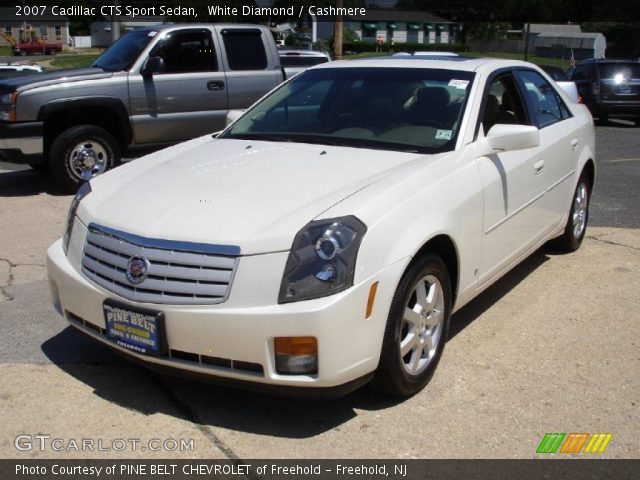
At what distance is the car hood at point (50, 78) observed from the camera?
26.4 feet

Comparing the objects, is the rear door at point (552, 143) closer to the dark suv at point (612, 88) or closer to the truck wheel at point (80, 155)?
the truck wheel at point (80, 155)

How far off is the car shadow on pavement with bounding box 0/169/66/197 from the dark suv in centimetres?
1241

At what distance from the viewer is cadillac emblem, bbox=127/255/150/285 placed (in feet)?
10.7

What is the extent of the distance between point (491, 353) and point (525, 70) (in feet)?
7.35

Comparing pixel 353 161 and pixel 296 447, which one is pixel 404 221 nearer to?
pixel 353 161

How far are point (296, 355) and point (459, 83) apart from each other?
7.35 ft

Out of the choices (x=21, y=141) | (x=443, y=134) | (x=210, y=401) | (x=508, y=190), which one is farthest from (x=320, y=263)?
(x=21, y=141)

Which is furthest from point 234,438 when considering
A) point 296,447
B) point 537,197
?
point 537,197

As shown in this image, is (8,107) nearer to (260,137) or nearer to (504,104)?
(260,137)

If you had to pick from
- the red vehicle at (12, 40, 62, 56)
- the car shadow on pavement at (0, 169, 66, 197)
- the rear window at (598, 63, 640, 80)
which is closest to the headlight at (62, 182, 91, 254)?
the car shadow on pavement at (0, 169, 66, 197)

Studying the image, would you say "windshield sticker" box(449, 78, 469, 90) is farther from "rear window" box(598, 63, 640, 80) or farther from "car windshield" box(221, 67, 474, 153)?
"rear window" box(598, 63, 640, 80)

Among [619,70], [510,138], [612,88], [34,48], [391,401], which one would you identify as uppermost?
[510,138]

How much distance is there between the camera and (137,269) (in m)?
3.27

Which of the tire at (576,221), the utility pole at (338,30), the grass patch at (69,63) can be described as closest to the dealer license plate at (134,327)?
the tire at (576,221)
